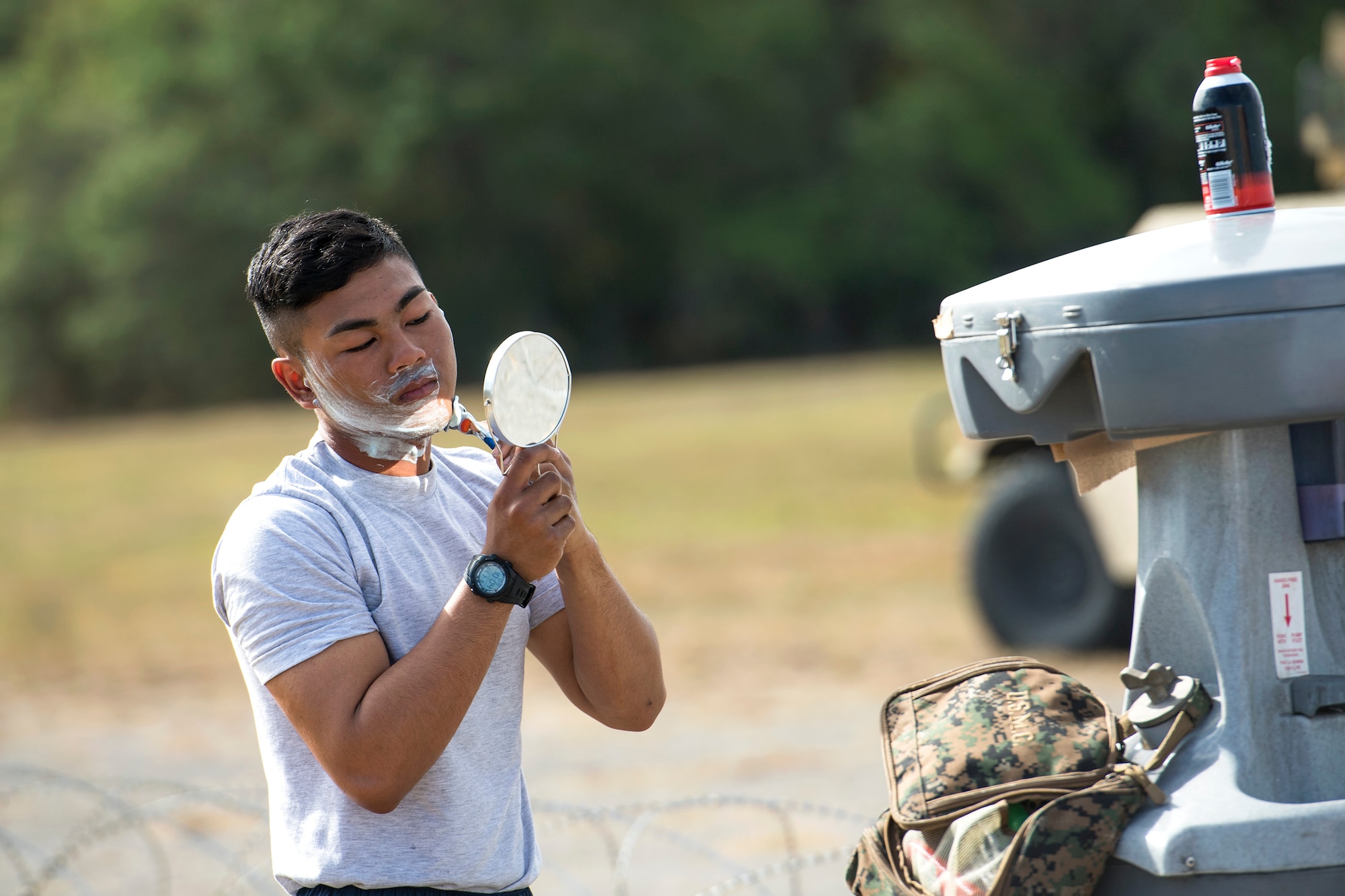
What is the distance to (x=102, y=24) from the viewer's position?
44.4 m

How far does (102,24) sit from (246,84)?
6.39 meters

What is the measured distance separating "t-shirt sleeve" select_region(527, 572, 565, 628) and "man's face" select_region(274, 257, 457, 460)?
11.4 inches

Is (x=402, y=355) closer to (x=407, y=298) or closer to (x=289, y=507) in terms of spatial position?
(x=407, y=298)

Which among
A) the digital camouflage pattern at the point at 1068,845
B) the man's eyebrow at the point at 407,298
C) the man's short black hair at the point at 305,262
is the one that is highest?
the man's short black hair at the point at 305,262

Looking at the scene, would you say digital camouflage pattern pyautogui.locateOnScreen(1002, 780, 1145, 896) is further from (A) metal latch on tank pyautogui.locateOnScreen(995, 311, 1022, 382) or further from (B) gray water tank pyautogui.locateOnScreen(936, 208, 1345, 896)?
(A) metal latch on tank pyautogui.locateOnScreen(995, 311, 1022, 382)

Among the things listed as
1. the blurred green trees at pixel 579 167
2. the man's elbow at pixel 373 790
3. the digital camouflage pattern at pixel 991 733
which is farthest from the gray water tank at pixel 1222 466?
the blurred green trees at pixel 579 167

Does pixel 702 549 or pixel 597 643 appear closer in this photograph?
pixel 597 643

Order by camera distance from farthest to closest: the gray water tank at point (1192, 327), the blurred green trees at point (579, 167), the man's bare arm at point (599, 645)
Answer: the blurred green trees at point (579, 167)
the man's bare arm at point (599, 645)
the gray water tank at point (1192, 327)

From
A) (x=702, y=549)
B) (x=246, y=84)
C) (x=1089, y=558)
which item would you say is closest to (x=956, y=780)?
(x=1089, y=558)

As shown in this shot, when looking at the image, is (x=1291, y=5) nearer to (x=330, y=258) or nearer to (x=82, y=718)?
(x=82, y=718)

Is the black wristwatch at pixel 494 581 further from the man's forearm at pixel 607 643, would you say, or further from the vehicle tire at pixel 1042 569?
the vehicle tire at pixel 1042 569

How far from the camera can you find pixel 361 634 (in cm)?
190

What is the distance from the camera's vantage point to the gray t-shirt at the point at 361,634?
191cm

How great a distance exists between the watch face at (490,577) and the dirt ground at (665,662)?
1.11 metres
